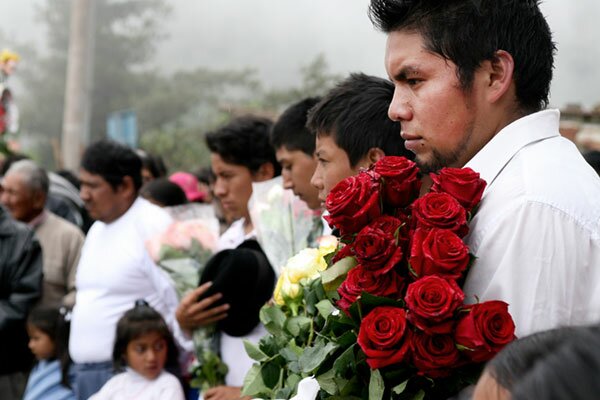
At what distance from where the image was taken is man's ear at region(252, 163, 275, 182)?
410 cm

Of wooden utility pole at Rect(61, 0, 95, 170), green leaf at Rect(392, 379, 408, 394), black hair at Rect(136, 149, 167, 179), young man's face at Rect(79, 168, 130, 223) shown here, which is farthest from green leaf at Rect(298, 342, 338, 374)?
wooden utility pole at Rect(61, 0, 95, 170)

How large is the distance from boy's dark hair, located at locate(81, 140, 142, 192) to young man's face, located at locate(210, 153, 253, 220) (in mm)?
1084

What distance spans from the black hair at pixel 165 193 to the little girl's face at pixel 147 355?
1.88 metres

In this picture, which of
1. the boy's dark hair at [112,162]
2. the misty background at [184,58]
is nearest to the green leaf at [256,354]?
the boy's dark hair at [112,162]

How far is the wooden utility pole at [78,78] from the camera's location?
12.9m

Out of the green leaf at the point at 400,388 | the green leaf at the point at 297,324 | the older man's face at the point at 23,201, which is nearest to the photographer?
the green leaf at the point at 400,388

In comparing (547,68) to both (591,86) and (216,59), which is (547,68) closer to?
(591,86)

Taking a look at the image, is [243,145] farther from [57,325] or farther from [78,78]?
[78,78]

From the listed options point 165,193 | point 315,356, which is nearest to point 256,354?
point 315,356

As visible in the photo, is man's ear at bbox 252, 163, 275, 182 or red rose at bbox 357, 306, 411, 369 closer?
red rose at bbox 357, 306, 411, 369

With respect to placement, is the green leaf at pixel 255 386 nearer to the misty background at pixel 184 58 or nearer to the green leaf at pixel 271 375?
the green leaf at pixel 271 375

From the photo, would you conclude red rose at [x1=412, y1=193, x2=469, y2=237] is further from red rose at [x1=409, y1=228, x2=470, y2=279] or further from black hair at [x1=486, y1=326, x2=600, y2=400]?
black hair at [x1=486, y1=326, x2=600, y2=400]

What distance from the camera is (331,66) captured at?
19.9 m

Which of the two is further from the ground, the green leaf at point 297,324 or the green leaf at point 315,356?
the green leaf at point 315,356
